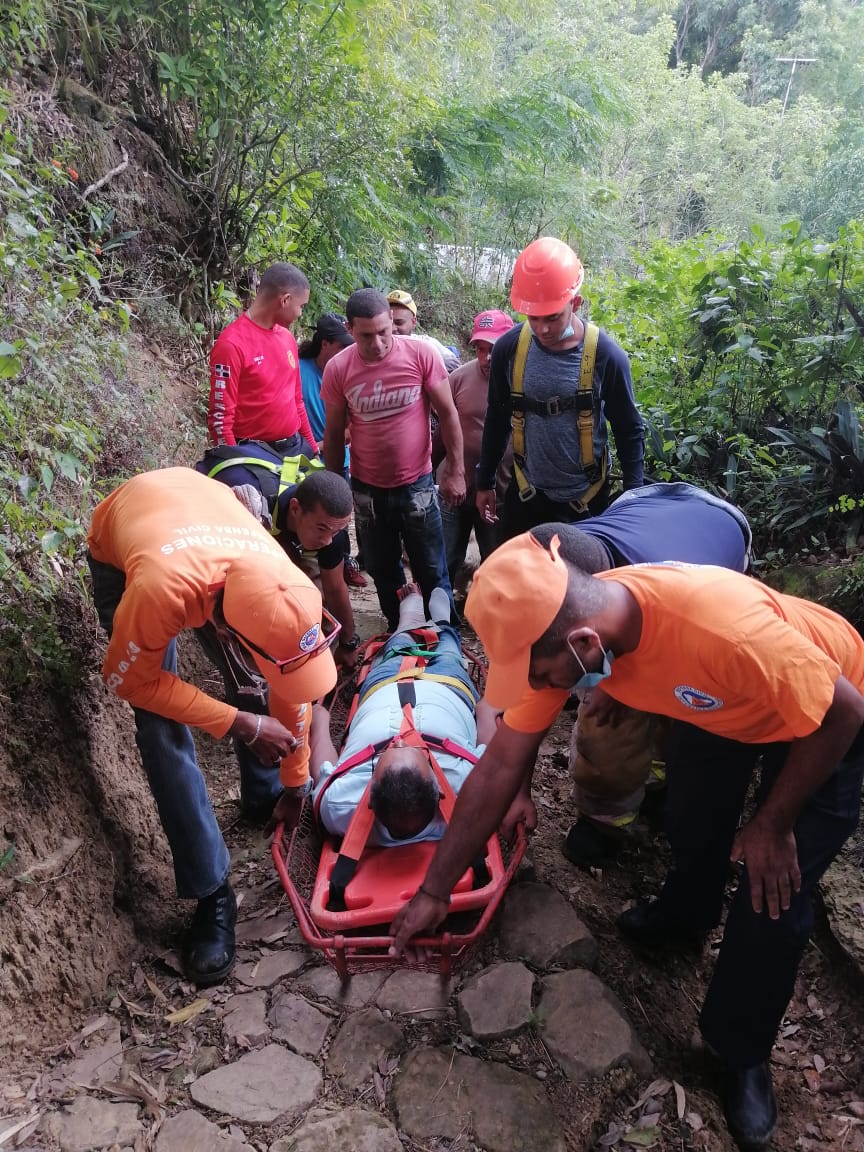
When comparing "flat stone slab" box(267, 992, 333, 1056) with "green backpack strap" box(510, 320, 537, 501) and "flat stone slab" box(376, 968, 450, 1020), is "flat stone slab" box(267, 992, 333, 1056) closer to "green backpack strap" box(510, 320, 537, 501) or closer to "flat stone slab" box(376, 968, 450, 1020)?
"flat stone slab" box(376, 968, 450, 1020)

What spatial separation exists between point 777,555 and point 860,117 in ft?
70.3

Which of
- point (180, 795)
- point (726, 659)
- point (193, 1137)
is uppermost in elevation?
point (726, 659)

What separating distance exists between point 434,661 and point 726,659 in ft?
7.02

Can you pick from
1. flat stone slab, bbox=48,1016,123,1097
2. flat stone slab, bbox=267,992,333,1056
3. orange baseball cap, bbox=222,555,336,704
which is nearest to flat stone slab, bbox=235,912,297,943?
flat stone slab, bbox=267,992,333,1056

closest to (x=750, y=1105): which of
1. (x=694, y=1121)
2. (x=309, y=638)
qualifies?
(x=694, y=1121)

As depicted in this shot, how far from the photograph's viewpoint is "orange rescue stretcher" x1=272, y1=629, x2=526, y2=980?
85.2 inches

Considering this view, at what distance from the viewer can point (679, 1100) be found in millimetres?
2041

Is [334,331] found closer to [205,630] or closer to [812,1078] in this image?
[205,630]

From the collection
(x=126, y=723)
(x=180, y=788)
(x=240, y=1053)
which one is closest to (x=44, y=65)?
(x=126, y=723)

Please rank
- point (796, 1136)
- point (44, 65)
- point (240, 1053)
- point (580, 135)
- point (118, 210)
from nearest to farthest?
1. point (796, 1136)
2. point (240, 1053)
3. point (44, 65)
4. point (118, 210)
5. point (580, 135)

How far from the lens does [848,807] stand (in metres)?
1.82

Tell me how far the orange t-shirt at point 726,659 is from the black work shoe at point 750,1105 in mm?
1147

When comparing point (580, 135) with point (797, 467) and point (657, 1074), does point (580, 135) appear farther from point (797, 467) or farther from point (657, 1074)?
point (657, 1074)

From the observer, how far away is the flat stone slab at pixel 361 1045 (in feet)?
7.08
